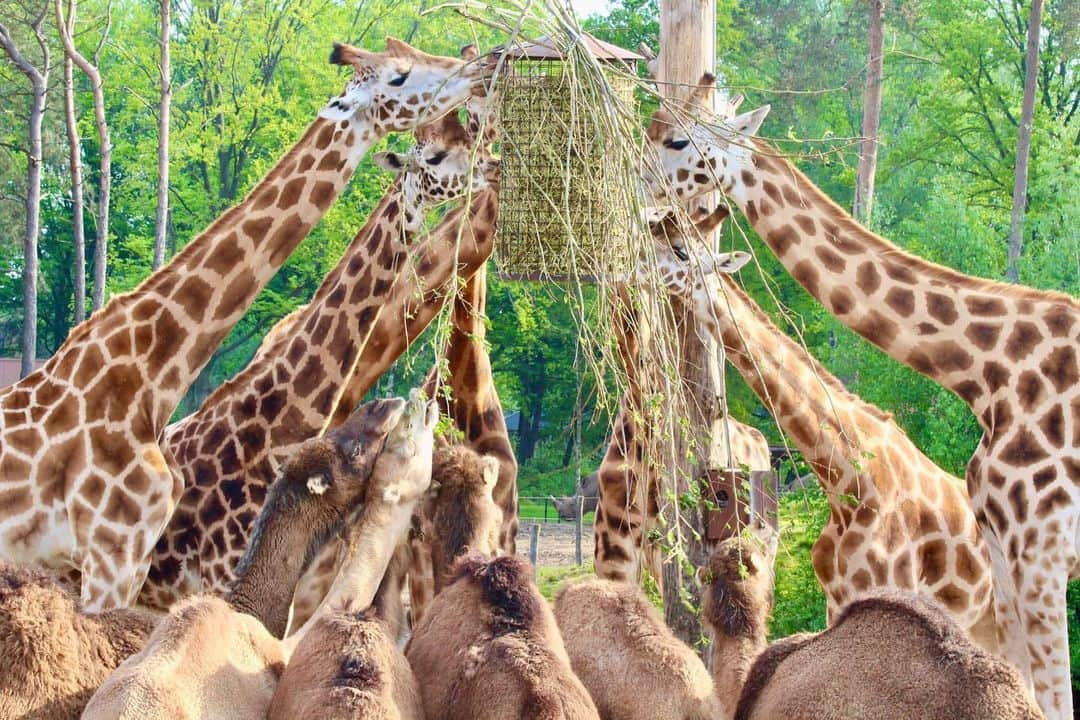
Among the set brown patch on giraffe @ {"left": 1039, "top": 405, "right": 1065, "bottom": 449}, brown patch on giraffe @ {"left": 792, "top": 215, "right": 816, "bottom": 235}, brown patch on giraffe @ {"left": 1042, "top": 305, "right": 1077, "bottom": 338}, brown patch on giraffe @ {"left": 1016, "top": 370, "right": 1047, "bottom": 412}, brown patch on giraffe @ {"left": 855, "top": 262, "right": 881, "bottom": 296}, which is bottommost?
brown patch on giraffe @ {"left": 1039, "top": 405, "right": 1065, "bottom": 449}

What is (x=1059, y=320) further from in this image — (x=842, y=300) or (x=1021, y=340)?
(x=842, y=300)

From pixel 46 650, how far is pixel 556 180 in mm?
3028

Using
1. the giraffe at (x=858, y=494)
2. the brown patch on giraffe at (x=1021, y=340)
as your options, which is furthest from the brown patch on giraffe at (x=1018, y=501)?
→ the giraffe at (x=858, y=494)

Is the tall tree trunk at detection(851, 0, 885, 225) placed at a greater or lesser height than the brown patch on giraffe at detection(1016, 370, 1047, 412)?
greater

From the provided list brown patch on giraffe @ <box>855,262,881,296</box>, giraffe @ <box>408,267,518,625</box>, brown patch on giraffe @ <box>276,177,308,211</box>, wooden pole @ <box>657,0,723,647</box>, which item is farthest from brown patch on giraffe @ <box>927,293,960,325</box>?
brown patch on giraffe @ <box>276,177,308,211</box>

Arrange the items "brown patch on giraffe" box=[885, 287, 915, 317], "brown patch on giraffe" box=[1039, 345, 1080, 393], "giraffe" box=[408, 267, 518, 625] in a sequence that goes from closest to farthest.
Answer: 1. "brown patch on giraffe" box=[1039, 345, 1080, 393]
2. "brown patch on giraffe" box=[885, 287, 915, 317]
3. "giraffe" box=[408, 267, 518, 625]

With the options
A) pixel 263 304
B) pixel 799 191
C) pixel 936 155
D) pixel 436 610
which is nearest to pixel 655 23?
pixel 936 155

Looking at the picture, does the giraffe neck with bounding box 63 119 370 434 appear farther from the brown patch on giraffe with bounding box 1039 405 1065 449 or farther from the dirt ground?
the dirt ground

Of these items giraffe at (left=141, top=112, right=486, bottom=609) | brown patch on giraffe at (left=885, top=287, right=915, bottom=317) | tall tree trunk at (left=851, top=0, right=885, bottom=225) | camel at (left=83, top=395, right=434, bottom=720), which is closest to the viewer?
camel at (left=83, top=395, right=434, bottom=720)

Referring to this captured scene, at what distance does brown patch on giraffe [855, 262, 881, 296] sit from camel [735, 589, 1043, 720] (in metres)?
2.78

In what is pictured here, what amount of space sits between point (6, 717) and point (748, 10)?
1442 inches

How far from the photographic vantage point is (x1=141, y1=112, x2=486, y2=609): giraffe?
24.9ft

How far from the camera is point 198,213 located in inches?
1229

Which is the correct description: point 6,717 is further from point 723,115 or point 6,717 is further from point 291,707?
point 723,115
